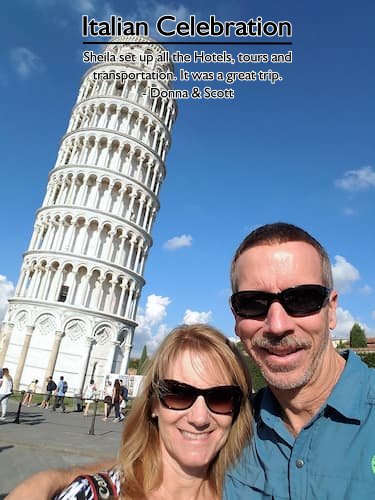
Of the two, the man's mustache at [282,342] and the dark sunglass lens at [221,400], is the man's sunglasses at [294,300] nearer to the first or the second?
the man's mustache at [282,342]

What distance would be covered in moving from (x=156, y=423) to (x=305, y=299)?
167 centimetres

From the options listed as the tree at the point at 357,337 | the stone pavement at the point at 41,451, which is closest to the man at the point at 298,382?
the stone pavement at the point at 41,451

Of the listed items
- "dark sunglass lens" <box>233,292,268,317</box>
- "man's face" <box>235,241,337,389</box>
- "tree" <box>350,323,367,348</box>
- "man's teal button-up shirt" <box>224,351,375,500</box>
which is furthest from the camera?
"tree" <box>350,323,367,348</box>

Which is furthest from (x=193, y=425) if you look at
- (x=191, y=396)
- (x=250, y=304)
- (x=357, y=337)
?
(x=357, y=337)

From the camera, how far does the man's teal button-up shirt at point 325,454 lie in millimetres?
1840

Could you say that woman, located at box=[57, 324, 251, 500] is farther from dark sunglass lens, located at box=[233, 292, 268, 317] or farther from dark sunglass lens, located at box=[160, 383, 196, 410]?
dark sunglass lens, located at box=[233, 292, 268, 317]

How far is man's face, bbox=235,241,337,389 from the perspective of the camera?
2.10 metres

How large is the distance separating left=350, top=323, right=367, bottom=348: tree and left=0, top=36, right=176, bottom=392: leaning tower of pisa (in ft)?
83.4

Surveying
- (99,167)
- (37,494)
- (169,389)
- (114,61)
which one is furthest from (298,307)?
(114,61)

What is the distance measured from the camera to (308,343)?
2.11m

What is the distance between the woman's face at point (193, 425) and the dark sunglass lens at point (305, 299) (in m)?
0.86

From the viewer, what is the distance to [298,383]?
2.05 m

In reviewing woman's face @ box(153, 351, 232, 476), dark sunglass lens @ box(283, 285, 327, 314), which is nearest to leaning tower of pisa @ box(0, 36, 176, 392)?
woman's face @ box(153, 351, 232, 476)

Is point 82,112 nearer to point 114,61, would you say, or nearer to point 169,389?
point 114,61
